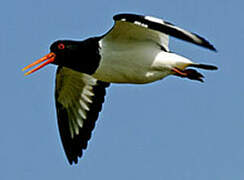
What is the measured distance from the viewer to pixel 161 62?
11758 mm

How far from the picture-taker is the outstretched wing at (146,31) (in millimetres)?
9883

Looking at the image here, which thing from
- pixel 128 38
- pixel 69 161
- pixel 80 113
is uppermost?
pixel 128 38

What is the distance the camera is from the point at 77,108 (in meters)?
14.4

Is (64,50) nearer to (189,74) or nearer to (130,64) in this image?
(130,64)

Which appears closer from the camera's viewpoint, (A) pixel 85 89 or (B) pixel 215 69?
(B) pixel 215 69

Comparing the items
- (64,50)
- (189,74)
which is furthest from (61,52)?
(189,74)

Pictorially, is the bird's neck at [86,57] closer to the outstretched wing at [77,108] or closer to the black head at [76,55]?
the black head at [76,55]

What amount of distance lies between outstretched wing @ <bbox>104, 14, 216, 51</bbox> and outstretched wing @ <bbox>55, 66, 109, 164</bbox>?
7.90 feet

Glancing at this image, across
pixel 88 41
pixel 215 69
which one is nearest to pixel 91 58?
pixel 88 41

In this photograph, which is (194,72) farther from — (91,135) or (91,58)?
(91,135)

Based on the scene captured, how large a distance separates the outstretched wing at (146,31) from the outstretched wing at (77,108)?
2408 mm

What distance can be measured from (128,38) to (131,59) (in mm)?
364

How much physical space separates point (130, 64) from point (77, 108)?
294 centimetres

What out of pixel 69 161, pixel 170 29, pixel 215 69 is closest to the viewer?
pixel 170 29
